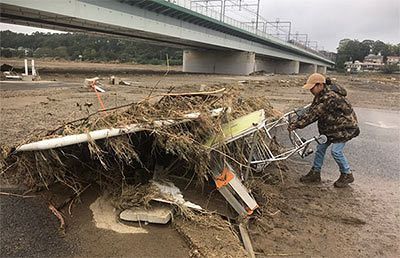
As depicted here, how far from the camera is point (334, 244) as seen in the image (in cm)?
361

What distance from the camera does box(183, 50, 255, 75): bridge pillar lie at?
49.8 metres

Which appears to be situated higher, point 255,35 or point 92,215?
point 255,35

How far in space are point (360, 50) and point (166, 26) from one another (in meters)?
107

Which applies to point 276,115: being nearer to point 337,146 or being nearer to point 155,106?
point 337,146

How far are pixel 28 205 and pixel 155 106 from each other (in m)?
1.82

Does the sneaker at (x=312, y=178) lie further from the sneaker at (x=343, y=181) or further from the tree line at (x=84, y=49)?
the tree line at (x=84, y=49)

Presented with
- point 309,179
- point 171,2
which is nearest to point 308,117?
point 309,179

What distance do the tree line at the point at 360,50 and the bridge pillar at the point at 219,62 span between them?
75.6 m

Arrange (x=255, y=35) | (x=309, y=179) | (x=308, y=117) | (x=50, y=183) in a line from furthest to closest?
(x=255, y=35) → (x=309, y=179) → (x=308, y=117) → (x=50, y=183)

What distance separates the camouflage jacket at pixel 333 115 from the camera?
5.11 m

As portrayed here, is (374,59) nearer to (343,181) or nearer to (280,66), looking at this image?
(280,66)

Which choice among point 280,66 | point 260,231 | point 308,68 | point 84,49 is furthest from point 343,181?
point 308,68

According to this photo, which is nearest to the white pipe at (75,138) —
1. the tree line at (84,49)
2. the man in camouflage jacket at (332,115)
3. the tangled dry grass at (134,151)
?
the tangled dry grass at (134,151)

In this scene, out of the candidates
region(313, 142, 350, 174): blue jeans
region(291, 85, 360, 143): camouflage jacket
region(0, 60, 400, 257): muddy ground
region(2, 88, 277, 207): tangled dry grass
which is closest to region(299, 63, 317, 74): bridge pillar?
region(313, 142, 350, 174): blue jeans
